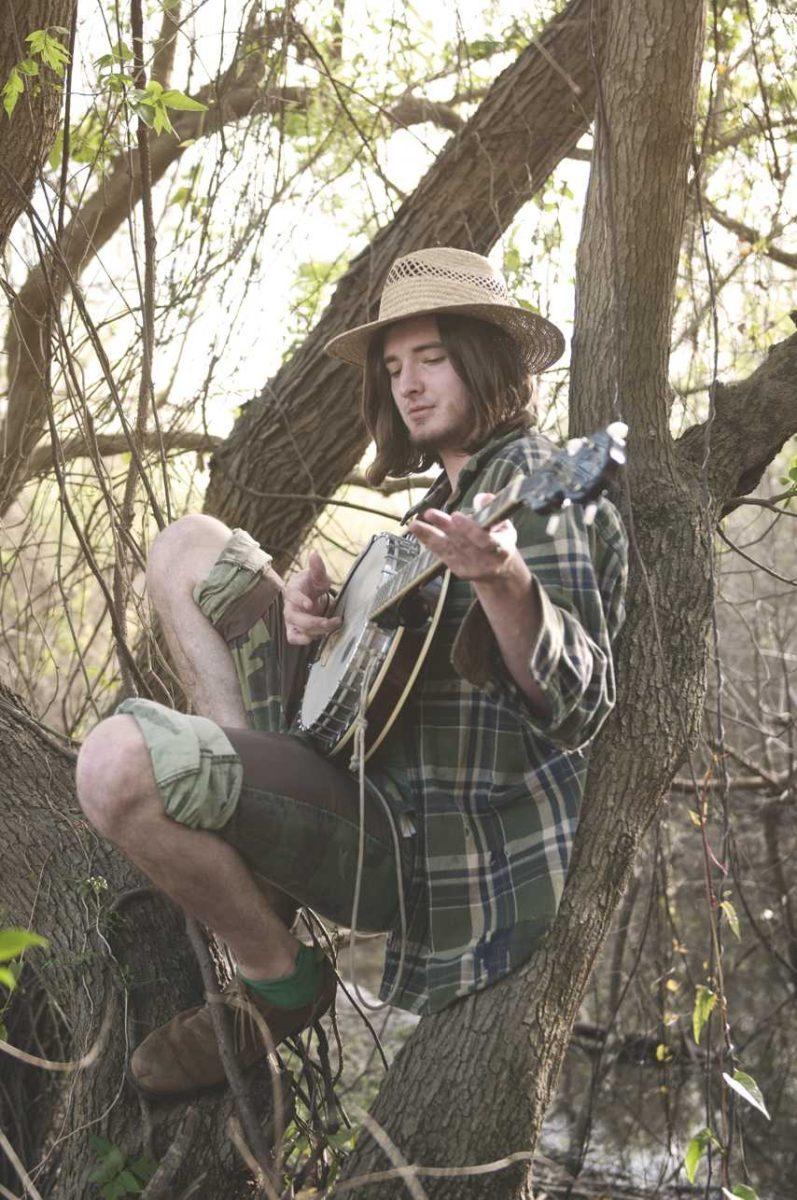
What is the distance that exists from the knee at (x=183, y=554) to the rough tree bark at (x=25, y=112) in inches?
35.1

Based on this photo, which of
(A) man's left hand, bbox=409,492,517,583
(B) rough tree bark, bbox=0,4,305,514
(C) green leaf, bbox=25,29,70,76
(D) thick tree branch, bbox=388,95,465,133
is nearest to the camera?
(A) man's left hand, bbox=409,492,517,583

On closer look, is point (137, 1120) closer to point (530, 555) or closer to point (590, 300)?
point (530, 555)

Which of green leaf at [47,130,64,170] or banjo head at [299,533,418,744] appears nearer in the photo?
banjo head at [299,533,418,744]

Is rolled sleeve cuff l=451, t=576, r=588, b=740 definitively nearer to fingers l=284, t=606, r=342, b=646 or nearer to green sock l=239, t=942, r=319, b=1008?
fingers l=284, t=606, r=342, b=646

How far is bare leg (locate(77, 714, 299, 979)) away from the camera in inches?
83.2

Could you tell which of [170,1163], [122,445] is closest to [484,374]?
[170,1163]

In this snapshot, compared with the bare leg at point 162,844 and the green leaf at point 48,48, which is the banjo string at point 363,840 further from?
the green leaf at point 48,48

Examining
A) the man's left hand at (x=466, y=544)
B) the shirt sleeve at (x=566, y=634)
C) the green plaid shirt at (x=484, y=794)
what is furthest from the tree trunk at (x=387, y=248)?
the man's left hand at (x=466, y=544)

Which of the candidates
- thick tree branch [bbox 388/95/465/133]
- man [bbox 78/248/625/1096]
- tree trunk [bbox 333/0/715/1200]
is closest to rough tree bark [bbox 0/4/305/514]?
thick tree branch [bbox 388/95/465/133]

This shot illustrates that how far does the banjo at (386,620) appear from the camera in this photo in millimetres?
1742

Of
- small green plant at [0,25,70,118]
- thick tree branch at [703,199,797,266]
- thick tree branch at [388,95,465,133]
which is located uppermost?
thick tree branch at [388,95,465,133]

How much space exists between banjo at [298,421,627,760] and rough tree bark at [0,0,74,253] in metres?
1.30

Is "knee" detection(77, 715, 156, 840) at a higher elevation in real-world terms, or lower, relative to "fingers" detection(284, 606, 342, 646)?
lower

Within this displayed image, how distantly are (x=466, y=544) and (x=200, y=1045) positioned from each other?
1189mm
